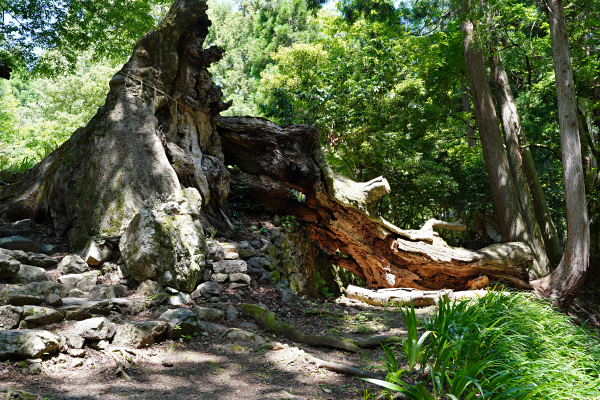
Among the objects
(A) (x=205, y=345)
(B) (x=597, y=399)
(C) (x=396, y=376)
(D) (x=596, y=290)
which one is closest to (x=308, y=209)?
(A) (x=205, y=345)

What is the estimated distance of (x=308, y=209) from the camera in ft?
26.8

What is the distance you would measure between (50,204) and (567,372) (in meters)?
6.22

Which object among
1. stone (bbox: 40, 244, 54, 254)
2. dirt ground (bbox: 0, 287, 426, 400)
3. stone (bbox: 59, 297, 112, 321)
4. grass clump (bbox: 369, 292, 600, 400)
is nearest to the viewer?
grass clump (bbox: 369, 292, 600, 400)

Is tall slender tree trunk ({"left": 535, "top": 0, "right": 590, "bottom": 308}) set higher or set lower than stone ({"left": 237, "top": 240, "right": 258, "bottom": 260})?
higher

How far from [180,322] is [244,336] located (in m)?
0.65

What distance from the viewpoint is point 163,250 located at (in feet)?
15.5

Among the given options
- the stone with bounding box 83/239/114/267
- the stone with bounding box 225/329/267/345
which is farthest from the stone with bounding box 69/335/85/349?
A: the stone with bounding box 83/239/114/267

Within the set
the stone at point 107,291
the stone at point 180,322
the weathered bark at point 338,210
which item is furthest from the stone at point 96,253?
the weathered bark at point 338,210

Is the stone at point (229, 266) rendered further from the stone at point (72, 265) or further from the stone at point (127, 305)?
the stone at point (72, 265)

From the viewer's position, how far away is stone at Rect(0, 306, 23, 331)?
300 cm

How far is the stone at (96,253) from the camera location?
4.77m

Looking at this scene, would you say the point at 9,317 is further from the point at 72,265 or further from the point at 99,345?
the point at 72,265

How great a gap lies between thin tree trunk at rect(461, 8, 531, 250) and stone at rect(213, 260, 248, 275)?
6048 mm

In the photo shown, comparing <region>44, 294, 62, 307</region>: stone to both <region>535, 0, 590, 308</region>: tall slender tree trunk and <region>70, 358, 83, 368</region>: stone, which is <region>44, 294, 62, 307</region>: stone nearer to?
<region>70, 358, 83, 368</region>: stone
